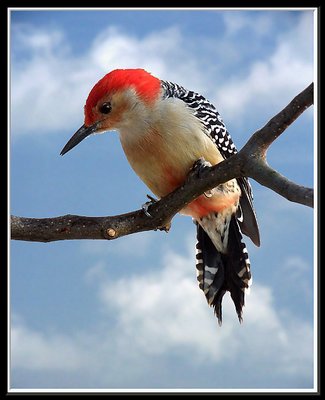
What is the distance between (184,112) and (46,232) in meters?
1.57

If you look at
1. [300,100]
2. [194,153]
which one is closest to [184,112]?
[194,153]

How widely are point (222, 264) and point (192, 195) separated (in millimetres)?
1341

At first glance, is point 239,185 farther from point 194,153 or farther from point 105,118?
point 105,118

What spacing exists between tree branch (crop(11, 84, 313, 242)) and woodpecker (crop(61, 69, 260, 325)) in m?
0.30

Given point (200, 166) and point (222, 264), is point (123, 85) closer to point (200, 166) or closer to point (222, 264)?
point (200, 166)

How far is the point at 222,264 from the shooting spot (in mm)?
5293

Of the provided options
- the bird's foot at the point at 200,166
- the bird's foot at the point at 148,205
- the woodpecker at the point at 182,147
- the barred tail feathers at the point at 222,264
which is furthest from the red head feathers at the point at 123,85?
the barred tail feathers at the point at 222,264

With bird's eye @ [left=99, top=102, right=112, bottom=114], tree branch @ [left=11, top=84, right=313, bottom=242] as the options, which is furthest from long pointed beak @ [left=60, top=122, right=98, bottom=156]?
tree branch @ [left=11, top=84, right=313, bottom=242]

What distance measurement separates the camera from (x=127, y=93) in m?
4.70

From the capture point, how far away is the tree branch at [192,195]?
350 centimetres

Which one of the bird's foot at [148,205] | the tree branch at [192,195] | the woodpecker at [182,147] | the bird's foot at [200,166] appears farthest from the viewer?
the woodpecker at [182,147]

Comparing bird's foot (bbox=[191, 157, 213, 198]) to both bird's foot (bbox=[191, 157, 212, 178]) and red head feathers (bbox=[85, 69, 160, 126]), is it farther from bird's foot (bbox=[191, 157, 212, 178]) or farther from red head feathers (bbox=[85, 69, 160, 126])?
red head feathers (bbox=[85, 69, 160, 126])

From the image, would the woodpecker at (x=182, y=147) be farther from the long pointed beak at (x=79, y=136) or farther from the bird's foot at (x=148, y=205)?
the bird's foot at (x=148, y=205)

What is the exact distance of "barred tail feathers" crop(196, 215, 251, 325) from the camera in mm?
5172
